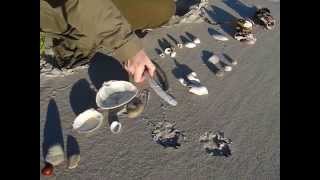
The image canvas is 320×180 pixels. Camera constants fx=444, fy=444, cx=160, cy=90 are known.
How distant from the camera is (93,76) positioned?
2.70 meters

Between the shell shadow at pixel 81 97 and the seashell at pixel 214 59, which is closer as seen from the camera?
the shell shadow at pixel 81 97

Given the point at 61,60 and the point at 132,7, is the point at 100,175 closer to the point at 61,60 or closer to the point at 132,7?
the point at 61,60

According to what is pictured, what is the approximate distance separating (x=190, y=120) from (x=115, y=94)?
442 millimetres

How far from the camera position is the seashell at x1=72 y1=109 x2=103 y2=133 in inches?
91.1

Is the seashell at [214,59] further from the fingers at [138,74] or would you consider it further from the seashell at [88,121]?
the seashell at [88,121]

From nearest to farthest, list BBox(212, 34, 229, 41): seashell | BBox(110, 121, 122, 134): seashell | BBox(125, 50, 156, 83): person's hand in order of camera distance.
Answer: BBox(110, 121, 122, 134): seashell → BBox(125, 50, 156, 83): person's hand → BBox(212, 34, 229, 41): seashell

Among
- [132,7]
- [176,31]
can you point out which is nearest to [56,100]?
[132,7]

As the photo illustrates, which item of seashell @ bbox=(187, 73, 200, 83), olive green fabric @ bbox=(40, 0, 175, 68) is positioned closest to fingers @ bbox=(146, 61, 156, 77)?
olive green fabric @ bbox=(40, 0, 175, 68)

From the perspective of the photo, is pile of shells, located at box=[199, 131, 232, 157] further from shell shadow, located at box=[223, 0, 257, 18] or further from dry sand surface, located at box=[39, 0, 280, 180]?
shell shadow, located at box=[223, 0, 257, 18]

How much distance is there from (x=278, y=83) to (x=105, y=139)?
110cm

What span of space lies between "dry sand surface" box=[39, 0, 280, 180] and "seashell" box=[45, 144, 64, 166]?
0.11 ft

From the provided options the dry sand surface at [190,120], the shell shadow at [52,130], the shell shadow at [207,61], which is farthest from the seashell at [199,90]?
the shell shadow at [52,130]

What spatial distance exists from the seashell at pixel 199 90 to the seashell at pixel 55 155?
2.71 ft

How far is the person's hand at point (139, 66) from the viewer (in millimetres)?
2463
